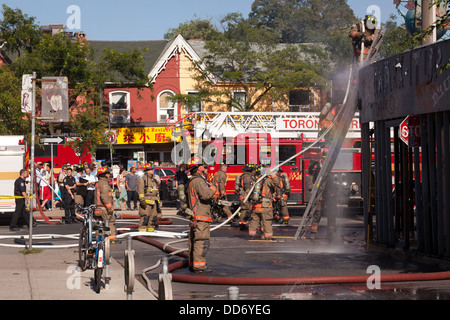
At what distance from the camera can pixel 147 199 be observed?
17.9 meters

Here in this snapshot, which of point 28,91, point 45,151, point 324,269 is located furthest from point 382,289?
point 45,151

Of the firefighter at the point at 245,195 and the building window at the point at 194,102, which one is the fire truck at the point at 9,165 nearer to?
the firefighter at the point at 245,195

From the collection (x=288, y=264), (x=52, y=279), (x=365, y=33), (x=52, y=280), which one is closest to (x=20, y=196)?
(x=52, y=279)

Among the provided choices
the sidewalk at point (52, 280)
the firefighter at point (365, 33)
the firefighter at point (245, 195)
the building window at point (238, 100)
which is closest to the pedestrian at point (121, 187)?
the firefighter at point (245, 195)

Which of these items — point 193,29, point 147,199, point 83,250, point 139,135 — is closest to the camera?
point 83,250

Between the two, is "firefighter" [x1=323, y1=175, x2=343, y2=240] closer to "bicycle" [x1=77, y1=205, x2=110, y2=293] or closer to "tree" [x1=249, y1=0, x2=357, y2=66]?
"bicycle" [x1=77, y1=205, x2=110, y2=293]

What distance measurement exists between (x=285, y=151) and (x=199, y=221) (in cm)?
1454

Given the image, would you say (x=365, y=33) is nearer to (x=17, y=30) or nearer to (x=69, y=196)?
(x=69, y=196)

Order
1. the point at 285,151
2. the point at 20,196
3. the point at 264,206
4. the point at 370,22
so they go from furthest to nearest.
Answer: the point at 285,151 < the point at 20,196 < the point at 264,206 < the point at 370,22

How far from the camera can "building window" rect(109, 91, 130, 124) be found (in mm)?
41594

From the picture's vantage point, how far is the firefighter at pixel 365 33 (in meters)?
15.8

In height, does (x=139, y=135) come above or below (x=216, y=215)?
above

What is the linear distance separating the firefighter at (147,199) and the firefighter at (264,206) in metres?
2.69

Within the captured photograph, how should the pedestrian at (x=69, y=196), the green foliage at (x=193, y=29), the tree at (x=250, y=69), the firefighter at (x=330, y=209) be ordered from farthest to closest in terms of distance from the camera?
the green foliage at (x=193, y=29), the tree at (x=250, y=69), the pedestrian at (x=69, y=196), the firefighter at (x=330, y=209)
